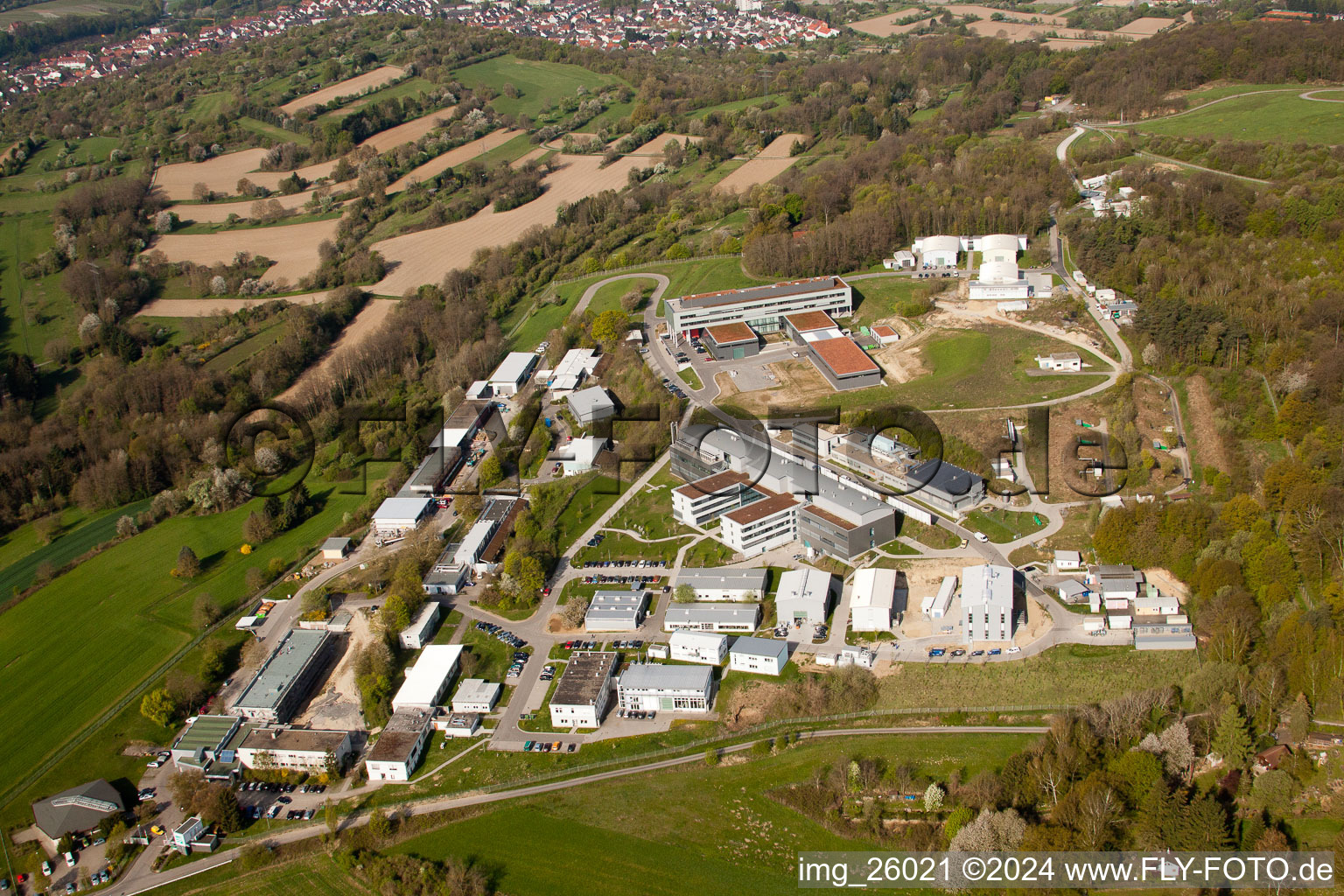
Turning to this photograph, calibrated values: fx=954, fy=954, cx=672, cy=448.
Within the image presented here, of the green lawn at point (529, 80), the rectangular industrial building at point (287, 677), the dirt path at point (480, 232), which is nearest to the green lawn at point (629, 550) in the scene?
the rectangular industrial building at point (287, 677)

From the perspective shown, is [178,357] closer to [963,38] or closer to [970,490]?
[970,490]

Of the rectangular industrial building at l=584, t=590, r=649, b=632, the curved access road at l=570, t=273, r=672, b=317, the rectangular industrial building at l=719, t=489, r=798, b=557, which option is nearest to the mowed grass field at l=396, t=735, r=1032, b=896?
the rectangular industrial building at l=584, t=590, r=649, b=632

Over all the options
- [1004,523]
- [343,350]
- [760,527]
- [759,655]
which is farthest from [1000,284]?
[343,350]

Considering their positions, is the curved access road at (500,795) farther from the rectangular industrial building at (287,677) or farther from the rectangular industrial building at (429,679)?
the rectangular industrial building at (287,677)

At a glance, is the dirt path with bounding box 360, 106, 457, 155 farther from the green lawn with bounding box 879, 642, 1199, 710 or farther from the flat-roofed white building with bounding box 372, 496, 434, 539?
the green lawn with bounding box 879, 642, 1199, 710

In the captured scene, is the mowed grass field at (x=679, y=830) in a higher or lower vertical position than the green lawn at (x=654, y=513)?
lower
